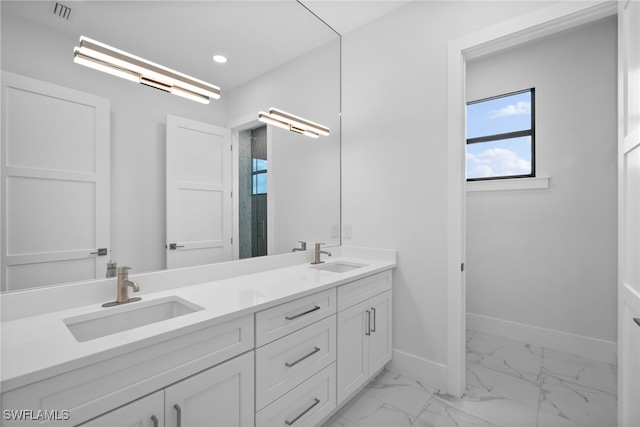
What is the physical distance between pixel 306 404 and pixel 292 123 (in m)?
1.80

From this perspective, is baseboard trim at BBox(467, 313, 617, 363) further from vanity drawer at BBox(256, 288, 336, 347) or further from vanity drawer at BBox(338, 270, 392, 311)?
vanity drawer at BBox(256, 288, 336, 347)

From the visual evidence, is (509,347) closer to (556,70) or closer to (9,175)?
(556,70)

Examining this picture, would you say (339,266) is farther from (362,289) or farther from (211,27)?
(211,27)

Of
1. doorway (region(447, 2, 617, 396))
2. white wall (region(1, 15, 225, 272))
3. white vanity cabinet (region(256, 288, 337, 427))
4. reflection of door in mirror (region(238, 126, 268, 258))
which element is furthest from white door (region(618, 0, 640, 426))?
white wall (region(1, 15, 225, 272))

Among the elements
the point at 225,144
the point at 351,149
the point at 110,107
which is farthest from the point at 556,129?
the point at 110,107

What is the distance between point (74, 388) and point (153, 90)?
4.07 feet

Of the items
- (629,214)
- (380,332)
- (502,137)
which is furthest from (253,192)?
(502,137)

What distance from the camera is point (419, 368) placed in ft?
6.82

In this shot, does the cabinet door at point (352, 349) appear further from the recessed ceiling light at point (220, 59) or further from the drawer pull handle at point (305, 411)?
the recessed ceiling light at point (220, 59)

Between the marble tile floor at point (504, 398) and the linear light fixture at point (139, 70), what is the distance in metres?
1.99

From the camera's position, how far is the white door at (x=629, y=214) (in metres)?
1.19

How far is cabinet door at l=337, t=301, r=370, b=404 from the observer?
165cm

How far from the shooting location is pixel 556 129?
2.56m

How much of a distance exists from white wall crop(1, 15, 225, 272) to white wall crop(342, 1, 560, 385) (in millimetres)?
1402
